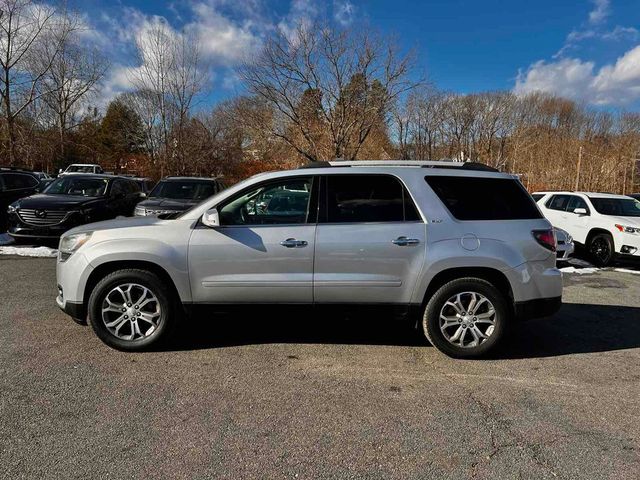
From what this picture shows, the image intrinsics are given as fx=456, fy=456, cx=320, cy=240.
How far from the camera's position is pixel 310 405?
3383mm

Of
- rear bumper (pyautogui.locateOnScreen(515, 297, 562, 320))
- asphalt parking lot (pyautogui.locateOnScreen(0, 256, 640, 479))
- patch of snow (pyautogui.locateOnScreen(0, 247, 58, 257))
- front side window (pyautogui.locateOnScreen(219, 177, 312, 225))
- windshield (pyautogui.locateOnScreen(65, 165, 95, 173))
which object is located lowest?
asphalt parking lot (pyautogui.locateOnScreen(0, 256, 640, 479))

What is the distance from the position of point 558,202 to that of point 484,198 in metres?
9.17

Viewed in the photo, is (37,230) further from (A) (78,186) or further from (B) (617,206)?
(B) (617,206)

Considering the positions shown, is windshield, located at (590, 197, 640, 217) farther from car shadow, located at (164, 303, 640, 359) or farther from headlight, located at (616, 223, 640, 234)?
car shadow, located at (164, 303, 640, 359)

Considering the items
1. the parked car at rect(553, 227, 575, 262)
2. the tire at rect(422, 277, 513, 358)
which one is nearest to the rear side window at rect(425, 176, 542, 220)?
the tire at rect(422, 277, 513, 358)

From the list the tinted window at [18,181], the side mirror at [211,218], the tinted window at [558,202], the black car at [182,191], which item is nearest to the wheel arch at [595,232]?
the tinted window at [558,202]

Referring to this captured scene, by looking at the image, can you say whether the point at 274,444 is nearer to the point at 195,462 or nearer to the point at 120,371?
the point at 195,462

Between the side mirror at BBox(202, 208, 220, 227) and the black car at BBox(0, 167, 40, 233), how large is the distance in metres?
10.9

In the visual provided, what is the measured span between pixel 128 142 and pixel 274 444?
36971 mm

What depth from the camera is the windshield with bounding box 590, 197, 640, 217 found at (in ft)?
35.4

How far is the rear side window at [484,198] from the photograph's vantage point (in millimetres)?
4367

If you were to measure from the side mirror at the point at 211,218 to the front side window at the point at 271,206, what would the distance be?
0.26 feet

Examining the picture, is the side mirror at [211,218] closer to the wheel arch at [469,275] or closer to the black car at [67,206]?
the wheel arch at [469,275]

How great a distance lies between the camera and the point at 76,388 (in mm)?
3523
